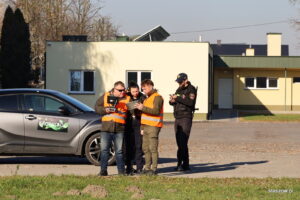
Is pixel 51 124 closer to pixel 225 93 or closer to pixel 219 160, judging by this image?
pixel 219 160

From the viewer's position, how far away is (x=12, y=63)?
123 ft

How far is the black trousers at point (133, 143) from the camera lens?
43.4 feet

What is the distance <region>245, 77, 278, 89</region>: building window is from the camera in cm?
5088

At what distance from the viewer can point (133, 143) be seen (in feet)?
44.1

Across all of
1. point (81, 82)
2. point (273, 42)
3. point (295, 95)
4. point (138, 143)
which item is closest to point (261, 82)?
point (295, 95)

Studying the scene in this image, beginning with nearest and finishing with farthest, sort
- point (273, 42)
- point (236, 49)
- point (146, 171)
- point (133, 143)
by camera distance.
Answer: point (146, 171)
point (133, 143)
point (273, 42)
point (236, 49)

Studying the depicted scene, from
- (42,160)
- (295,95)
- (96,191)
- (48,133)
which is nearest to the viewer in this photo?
(96,191)

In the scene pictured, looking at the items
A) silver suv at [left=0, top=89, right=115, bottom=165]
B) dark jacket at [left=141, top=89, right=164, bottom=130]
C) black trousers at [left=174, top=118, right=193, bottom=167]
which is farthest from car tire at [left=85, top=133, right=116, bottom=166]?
dark jacket at [left=141, top=89, right=164, bottom=130]

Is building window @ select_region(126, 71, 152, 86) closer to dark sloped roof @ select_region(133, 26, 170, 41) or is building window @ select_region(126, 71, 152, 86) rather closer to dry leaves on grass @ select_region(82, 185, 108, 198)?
dark sloped roof @ select_region(133, 26, 170, 41)

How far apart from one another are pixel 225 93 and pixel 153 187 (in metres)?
41.2

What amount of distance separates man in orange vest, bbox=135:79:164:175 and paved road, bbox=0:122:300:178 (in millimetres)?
866

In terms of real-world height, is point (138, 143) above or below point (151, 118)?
below

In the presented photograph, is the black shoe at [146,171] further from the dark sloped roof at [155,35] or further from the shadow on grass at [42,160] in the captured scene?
the dark sloped roof at [155,35]

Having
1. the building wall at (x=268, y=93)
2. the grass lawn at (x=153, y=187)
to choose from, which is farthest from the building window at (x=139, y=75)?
the grass lawn at (x=153, y=187)
